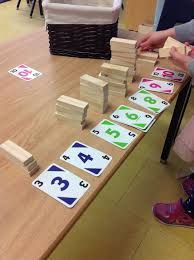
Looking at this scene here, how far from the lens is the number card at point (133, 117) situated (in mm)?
817

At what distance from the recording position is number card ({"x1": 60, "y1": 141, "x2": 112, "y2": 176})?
0.69m

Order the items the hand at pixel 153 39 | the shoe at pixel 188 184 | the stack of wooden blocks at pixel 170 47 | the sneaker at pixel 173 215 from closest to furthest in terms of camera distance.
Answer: the stack of wooden blocks at pixel 170 47 < the hand at pixel 153 39 < the sneaker at pixel 173 215 < the shoe at pixel 188 184

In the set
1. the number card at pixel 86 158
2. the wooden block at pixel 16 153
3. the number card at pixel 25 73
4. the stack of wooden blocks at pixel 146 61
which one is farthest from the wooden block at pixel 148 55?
the wooden block at pixel 16 153

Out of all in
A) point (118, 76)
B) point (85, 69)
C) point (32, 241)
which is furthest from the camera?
point (85, 69)

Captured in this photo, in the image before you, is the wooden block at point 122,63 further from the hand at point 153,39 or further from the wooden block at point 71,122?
the wooden block at point 71,122

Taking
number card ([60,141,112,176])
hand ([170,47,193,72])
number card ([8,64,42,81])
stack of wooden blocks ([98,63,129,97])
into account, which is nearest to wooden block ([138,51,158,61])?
hand ([170,47,193,72])

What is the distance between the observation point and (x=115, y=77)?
0.91 meters

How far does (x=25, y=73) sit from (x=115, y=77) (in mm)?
322

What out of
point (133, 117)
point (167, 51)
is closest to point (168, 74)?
point (167, 51)

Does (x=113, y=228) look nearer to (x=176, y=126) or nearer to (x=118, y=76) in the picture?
(x=176, y=126)

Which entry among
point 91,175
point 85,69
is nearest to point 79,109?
point 91,175

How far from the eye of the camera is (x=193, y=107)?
77.4 inches

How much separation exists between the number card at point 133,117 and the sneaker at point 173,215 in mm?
584

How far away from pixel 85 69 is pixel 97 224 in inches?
26.9
